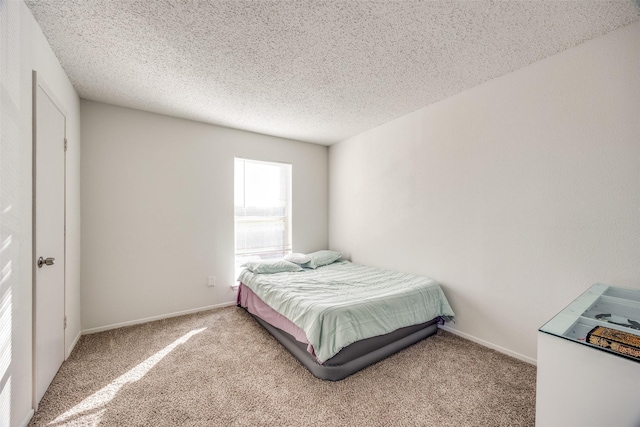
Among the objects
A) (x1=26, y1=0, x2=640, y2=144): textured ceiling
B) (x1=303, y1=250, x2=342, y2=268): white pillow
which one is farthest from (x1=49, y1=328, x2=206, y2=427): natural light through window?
(x1=26, y1=0, x2=640, y2=144): textured ceiling

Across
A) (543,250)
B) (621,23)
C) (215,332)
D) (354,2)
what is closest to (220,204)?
(215,332)

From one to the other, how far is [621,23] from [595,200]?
1.20 meters

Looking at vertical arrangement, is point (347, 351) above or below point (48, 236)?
below

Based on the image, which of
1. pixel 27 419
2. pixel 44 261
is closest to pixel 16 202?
pixel 44 261

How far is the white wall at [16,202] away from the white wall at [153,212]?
127cm

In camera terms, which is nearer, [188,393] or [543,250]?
[188,393]

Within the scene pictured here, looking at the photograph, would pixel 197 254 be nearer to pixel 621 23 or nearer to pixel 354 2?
pixel 354 2

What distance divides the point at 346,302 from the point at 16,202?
2.25 meters

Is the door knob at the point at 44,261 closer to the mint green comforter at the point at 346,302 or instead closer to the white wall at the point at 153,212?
the white wall at the point at 153,212

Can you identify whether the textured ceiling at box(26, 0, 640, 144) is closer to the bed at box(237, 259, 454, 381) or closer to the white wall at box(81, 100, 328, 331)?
the white wall at box(81, 100, 328, 331)

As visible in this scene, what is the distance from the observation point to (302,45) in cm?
196

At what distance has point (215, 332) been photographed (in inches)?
112

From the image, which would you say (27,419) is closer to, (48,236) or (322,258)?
(48,236)

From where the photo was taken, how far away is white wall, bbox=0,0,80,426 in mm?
1332
